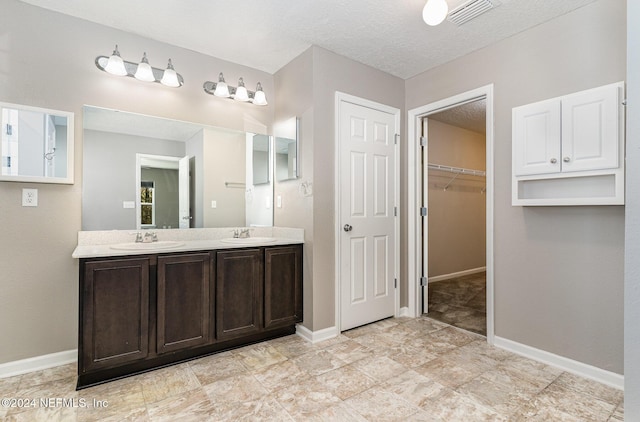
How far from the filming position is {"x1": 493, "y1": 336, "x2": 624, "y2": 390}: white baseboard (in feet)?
6.48

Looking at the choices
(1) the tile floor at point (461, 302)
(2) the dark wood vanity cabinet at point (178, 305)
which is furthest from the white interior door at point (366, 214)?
(1) the tile floor at point (461, 302)

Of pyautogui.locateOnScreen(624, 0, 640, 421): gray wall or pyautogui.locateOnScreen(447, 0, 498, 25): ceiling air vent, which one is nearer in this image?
pyautogui.locateOnScreen(624, 0, 640, 421): gray wall

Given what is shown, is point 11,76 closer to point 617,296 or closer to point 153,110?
point 153,110

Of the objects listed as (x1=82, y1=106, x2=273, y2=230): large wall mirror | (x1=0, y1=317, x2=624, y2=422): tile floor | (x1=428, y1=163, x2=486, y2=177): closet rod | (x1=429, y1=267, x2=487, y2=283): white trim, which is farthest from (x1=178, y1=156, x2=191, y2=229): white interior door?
(x1=429, y1=267, x2=487, y2=283): white trim

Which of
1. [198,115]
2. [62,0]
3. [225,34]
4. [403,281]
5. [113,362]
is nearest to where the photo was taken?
[113,362]

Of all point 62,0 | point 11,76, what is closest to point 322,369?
point 11,76

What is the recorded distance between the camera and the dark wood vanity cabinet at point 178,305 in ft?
6.36

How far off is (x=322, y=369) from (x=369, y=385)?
369mm

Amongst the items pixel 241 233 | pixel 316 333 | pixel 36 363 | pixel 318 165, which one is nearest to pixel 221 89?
pixel 318 165

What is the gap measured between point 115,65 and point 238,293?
78.1 inches

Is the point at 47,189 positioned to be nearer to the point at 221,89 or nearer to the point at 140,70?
the point at 140,70

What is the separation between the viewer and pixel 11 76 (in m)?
2.10

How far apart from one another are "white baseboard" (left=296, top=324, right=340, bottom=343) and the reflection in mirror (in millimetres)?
1399

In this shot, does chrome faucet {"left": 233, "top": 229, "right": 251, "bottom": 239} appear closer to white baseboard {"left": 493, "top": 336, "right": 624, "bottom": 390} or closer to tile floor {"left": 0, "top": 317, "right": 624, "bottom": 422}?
tile floor {"left": 0, "top": 317, "right": 624, "bottom": 422}
